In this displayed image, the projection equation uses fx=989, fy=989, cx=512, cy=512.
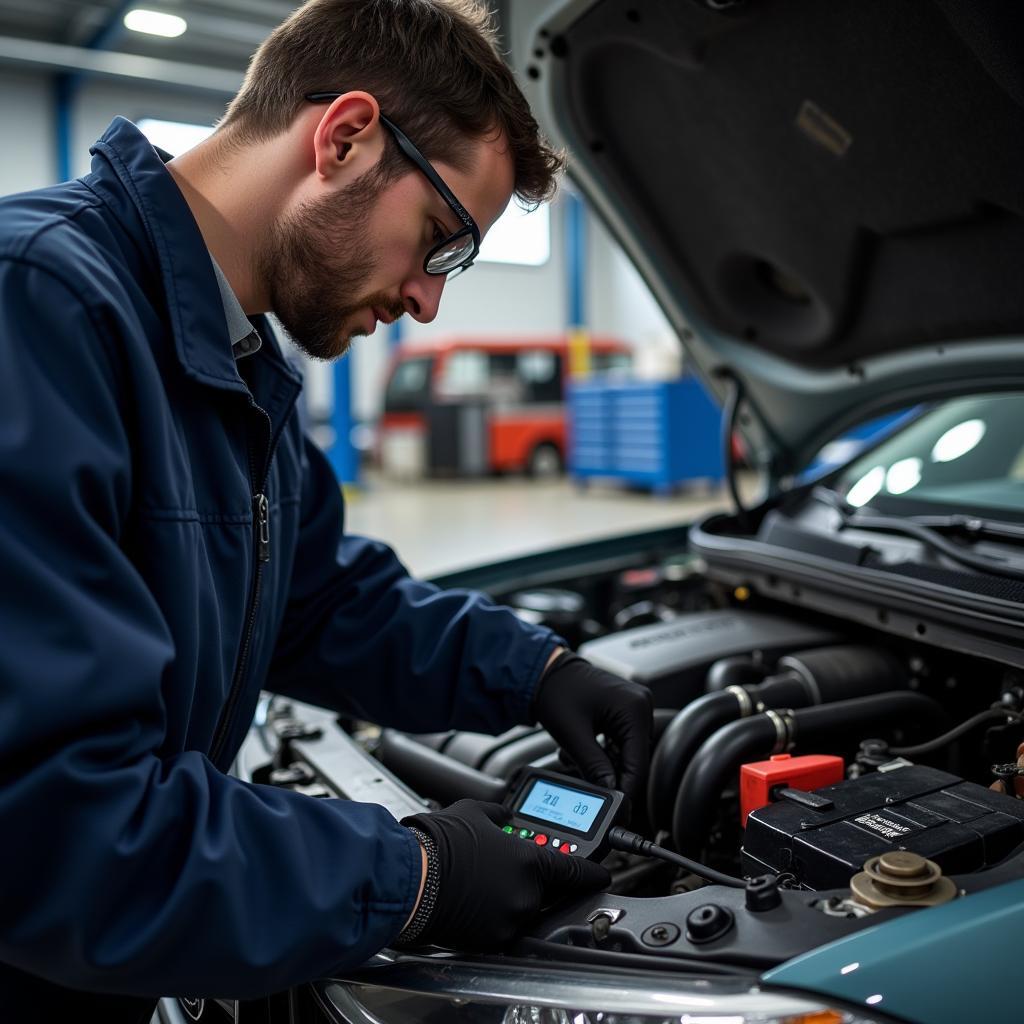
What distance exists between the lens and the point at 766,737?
49.6 inches

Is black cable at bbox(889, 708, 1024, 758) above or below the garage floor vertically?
above

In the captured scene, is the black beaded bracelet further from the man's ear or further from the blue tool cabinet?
the blue tool cabinet

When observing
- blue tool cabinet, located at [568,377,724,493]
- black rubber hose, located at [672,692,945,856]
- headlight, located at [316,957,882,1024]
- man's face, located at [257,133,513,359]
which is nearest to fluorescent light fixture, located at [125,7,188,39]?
blue tool cabinet, located at [568,377,724,493]

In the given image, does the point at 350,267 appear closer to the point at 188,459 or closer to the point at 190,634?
the point at 188,459

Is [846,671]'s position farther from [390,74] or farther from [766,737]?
[390,74]

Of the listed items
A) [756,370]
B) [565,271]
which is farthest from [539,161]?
[565,271]

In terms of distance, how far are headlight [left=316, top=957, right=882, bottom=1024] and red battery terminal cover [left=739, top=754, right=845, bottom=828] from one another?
36 cm

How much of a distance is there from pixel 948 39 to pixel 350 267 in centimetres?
77

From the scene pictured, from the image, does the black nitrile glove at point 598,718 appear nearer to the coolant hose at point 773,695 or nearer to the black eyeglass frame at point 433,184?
the coolant hose at point 773,695

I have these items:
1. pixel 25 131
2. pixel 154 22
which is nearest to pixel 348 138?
pixel 154 22

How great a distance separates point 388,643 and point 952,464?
1139mm

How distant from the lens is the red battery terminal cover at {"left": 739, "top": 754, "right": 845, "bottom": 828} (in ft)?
3.72

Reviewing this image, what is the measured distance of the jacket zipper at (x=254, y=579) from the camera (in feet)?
3.46

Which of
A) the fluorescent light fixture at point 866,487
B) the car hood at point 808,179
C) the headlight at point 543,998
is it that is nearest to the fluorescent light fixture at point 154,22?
the car hood at point 808,179
